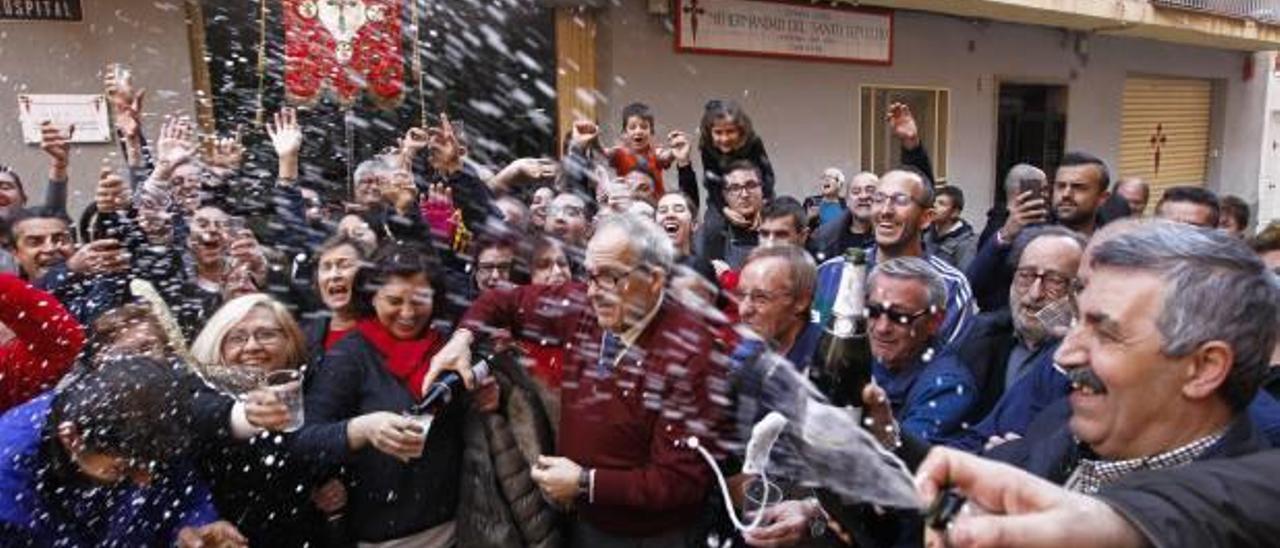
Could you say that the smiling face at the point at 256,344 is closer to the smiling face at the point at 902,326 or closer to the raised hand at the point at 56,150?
the smiling face at the point at 902,326

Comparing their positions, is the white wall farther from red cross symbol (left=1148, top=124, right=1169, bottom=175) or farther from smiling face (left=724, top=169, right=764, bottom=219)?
smiling face (left=724, top=169, right=764, bottom=219)

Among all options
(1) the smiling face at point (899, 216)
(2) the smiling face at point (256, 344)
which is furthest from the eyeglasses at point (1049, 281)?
(2) the smiling face at point (256, 344)

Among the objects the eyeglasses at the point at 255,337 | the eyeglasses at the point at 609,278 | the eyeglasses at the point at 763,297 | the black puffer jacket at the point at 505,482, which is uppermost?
the eyeglasses at the point at 609,278

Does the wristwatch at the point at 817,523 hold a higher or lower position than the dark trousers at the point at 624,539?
higher

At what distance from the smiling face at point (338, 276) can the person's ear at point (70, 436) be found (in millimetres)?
1204

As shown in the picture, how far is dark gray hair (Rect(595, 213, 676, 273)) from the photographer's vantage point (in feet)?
9.54

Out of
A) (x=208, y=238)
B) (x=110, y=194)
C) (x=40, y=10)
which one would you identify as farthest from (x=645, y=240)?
(x=40, y=10)

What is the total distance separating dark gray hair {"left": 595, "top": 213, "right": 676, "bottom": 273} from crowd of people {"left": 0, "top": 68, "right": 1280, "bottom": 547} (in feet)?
0.03

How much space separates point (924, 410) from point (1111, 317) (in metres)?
1.25

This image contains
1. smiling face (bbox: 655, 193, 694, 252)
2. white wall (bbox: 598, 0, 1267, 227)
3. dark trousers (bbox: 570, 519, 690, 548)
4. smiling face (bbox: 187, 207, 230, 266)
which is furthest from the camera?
white wall (bbox: 598, 0, 1267, 227)

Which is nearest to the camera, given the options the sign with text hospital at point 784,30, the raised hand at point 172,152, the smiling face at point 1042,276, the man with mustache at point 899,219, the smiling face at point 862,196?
the smiling face at point 1042,276

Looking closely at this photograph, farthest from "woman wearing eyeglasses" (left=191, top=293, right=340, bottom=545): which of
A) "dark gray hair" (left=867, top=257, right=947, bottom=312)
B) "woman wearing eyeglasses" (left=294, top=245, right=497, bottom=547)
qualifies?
"dark gray hair" (left=867, top=257, right=947, bottom=312)

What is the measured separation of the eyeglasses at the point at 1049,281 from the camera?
3.31 m

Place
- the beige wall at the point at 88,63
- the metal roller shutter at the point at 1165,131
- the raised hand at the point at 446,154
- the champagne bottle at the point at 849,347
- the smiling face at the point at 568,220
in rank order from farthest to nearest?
the metal roller shutter at the point at 1165,131
the beige wall at the point at 88,63
the raised hand at the point at 446,154
the smiling face at the point at 568,220
the champagne bottle at the point at 849,347
